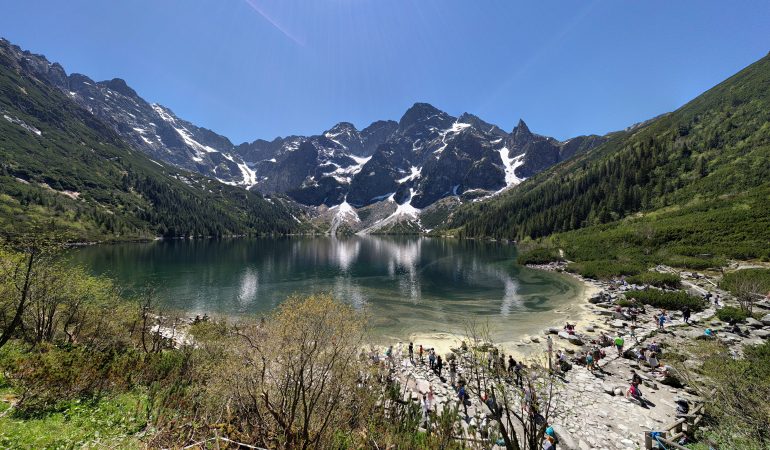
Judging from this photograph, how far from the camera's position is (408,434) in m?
15.2

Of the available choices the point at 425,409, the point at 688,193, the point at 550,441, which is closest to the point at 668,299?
the point at 550,441

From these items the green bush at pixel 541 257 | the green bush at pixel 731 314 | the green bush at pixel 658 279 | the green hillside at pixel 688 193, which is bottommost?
the green bush at pixel 731 314

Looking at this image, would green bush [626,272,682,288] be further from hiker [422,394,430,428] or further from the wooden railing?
hiker [422,394,430,428]

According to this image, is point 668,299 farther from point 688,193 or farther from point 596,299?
point 688,193

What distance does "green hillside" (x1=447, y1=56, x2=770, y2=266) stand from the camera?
70938 millimetres

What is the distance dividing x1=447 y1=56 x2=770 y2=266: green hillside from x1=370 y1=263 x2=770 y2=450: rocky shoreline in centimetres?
3303

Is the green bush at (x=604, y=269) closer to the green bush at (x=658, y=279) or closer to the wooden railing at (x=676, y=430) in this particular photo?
the green bush at (x=658, y=279)

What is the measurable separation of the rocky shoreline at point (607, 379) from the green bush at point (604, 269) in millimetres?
19473

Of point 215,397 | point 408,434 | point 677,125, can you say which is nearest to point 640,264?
point 408,434

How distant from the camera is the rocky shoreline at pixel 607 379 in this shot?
1927 centimetres

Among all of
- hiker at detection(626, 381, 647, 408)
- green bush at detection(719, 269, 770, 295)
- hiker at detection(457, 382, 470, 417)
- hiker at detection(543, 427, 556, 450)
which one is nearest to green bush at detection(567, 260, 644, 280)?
green bush at detection(719, 269, 770, 295)

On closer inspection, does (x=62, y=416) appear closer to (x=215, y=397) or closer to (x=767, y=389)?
(x=215, y=397)

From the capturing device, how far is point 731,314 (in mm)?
38094

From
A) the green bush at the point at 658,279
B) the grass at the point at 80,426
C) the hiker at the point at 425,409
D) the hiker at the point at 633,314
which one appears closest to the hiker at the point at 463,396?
the hiker at the point at 425,409
